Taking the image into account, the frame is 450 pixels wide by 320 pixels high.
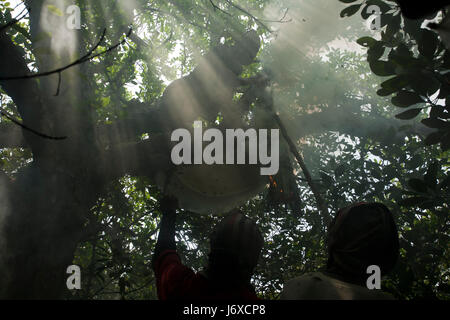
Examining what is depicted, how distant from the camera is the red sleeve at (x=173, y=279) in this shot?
1562mm

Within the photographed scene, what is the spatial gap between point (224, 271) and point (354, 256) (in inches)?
26.3

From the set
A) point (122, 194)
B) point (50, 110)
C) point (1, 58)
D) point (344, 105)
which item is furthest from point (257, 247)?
point (344, 105)

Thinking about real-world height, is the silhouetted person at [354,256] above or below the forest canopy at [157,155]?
below

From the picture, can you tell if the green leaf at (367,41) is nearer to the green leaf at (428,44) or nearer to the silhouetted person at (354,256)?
the green leaf at (428,44)

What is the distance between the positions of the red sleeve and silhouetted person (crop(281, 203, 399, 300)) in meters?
0.53

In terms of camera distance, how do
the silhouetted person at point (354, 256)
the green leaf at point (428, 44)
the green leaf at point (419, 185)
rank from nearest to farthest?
the silhouetted person at point (354, 256) < the green leaf at point (428, 44) < the green leaf at point (419, 185)

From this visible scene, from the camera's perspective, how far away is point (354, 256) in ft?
4.60

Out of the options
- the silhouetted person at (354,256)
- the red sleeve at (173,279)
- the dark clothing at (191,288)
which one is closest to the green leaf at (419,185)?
the silhouetted person at (354,256)

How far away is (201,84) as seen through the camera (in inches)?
156

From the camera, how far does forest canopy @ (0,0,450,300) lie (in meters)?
2.22

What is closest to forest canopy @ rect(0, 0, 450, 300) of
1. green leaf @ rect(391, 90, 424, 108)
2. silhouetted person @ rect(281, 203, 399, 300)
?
green leaf @ rect(391, 90, 424, 108)

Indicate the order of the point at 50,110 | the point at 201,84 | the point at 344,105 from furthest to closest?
the point at 344,105 < the point at 201,84 < the point at 50,110

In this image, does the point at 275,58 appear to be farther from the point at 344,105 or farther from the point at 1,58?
the point at 1,58

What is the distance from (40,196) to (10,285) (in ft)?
2.28
